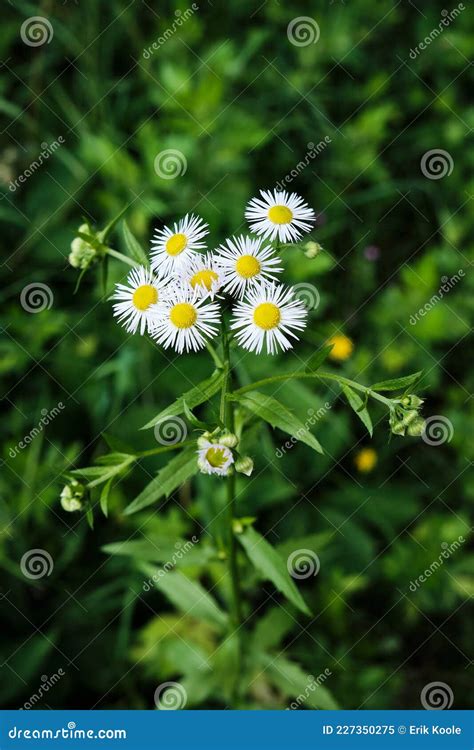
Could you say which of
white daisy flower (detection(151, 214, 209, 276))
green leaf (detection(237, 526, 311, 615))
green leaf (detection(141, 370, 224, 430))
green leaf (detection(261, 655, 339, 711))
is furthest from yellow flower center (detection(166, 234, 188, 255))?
green leaf (detection(261, 655, 339, 711))

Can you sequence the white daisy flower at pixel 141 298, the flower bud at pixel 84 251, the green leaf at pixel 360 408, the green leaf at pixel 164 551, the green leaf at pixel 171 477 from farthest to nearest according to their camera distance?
the green leaf at pixel 164 551 < the flower bud at pixel 84 251 < the green leaf at pixel 171 477 < the white daisy flower at pixel 141 298 < the green leaf at pixel 360 408

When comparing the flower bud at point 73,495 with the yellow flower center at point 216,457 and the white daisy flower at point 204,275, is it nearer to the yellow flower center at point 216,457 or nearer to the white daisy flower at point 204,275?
the yellow flower center at point 216,457

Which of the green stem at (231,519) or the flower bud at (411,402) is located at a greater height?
the flower bud at (411,402)

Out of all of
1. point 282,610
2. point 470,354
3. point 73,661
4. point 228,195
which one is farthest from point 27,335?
point 470,354

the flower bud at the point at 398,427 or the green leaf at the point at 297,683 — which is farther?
the green leaf at the point at 297,683

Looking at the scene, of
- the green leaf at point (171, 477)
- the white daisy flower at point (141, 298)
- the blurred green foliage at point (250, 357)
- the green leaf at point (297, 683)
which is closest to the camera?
the white daisy flower at point (141, 298)

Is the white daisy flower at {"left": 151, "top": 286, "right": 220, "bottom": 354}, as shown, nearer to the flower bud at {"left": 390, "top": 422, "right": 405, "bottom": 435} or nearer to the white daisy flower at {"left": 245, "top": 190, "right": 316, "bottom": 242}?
the white daisy flower at {"left": 245, "top": 190, "right": 316, "bottom": 242}

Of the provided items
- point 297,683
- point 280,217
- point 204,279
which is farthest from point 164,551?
point 280,217

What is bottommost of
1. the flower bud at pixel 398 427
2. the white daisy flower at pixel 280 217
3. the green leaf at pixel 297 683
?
the green leaf at pixel 297 683

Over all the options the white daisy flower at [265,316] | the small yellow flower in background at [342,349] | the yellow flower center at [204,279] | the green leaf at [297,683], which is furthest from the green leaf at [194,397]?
the small yellow flower in background at [342,349]
